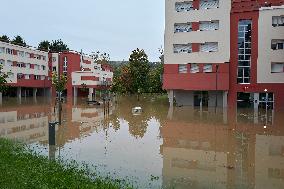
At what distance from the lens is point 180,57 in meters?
47.4

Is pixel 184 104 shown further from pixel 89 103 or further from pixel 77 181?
pixel 77 181

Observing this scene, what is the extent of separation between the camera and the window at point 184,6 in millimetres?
47969

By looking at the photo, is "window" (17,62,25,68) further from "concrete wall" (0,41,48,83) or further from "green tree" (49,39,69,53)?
"green tree" (49,39,69,53)

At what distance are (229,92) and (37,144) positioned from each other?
32396 mm

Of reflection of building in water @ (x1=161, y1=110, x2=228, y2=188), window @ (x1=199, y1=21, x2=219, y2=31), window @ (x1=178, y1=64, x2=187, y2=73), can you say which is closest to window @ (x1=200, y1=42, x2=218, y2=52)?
window @ (x1=199, y1=21, x2=219, y2=31)

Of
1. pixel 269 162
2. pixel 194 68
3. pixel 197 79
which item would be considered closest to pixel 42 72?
pixel 194 68

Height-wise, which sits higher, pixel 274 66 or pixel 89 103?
pixel 274 66

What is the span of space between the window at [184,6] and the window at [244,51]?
7.31 m

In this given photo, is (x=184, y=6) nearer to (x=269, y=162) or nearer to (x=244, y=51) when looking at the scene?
(x=244, y=51)

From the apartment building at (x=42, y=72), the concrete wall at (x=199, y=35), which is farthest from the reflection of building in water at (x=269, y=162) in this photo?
the apartment building at (x=42, y=72)

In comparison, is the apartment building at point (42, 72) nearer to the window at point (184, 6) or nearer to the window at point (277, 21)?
the window at point (184, 6)

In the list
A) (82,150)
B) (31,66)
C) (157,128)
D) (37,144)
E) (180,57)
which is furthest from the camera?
(31,66)

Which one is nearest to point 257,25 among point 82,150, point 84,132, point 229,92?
point 229,92

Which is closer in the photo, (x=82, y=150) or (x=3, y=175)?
(x=3, y=175)
